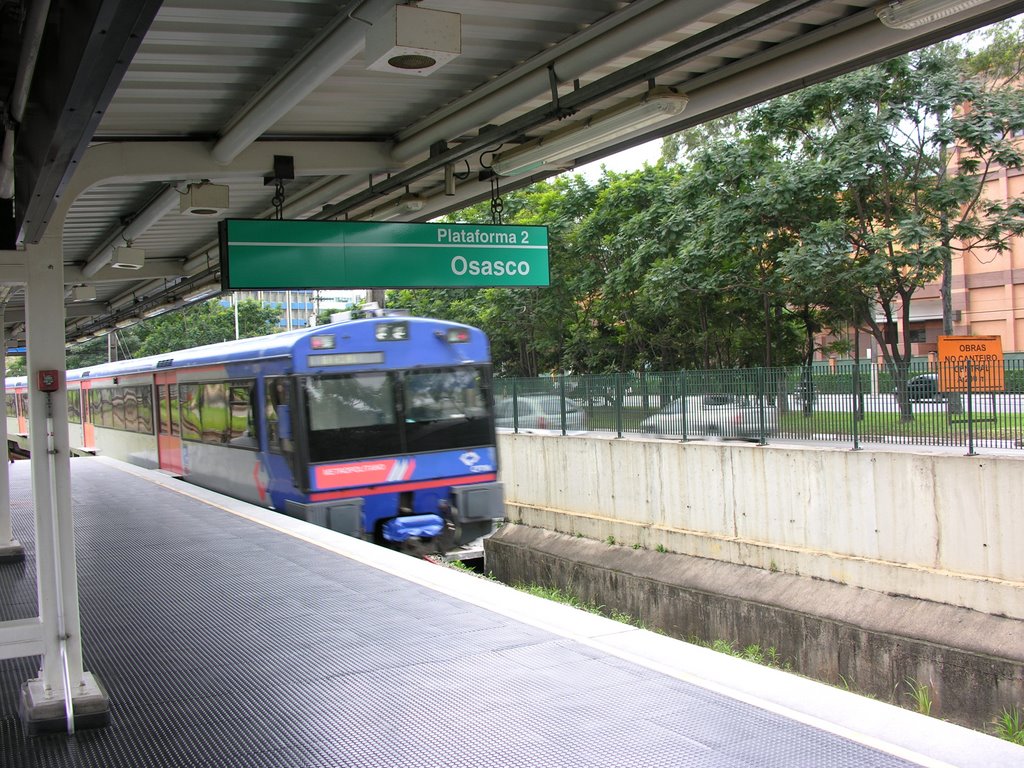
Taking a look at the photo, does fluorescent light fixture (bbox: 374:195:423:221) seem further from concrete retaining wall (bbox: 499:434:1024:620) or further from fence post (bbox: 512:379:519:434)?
fence post (bbox: 512:379:519:434)

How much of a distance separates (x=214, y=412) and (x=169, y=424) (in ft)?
10.8

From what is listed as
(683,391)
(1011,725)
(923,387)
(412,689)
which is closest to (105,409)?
(683,391)

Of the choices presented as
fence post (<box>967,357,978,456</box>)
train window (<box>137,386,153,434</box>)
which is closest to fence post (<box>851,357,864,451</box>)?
fence post (<box>967,357,978,456</box>)

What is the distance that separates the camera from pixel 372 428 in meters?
11.5

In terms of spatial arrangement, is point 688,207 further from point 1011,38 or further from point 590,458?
point 1011,38

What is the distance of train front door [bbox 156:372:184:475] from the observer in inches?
628

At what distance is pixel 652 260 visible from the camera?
21953mm

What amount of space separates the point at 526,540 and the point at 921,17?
13.7 metres

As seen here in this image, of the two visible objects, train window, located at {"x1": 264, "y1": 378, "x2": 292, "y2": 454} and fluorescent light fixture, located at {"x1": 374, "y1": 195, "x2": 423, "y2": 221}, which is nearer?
fluorescent light fixture, located at {"x1": 374, "y1": 195, "x2": 423, "y2": 221}

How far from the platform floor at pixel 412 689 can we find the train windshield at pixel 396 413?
342 centimetres

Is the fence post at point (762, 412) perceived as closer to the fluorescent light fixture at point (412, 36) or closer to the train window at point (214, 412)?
the train window at point (214, 412)

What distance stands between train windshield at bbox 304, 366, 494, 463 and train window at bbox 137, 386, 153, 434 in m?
7.52

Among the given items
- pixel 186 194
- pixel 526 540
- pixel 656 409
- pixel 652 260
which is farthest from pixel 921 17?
pixel 652 260

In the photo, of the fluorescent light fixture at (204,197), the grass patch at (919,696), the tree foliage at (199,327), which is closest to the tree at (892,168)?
the grass patch at (919,696)
